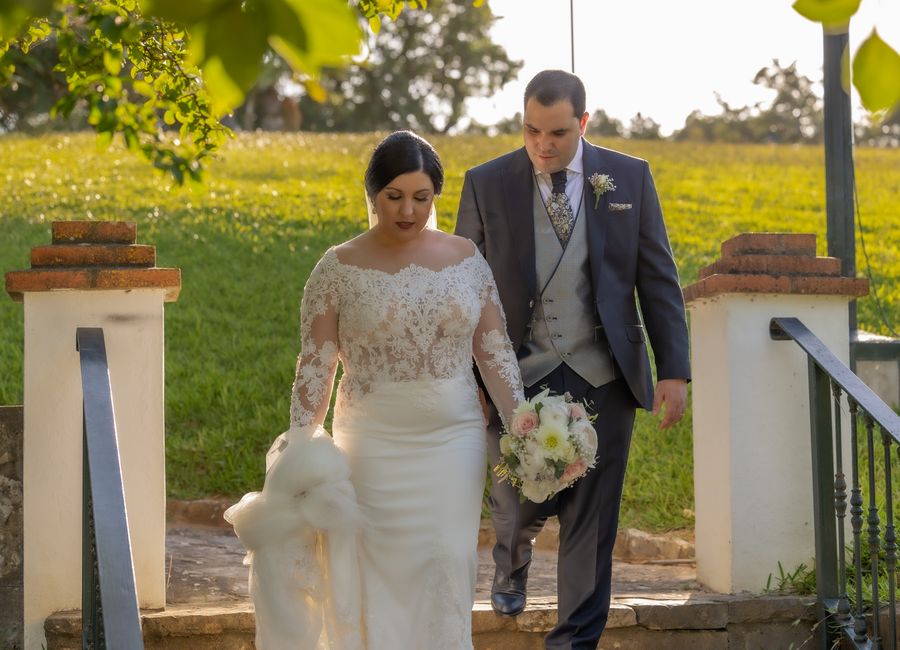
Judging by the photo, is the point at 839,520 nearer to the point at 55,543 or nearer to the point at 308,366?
the point at 308,366

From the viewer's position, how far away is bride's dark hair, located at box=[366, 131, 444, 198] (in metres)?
4.09

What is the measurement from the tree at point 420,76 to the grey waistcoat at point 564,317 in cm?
3538

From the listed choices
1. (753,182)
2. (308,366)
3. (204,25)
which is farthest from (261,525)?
(753,182)

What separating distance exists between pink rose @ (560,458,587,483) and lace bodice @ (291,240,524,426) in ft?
1.51

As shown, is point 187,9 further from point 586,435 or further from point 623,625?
point 623,625

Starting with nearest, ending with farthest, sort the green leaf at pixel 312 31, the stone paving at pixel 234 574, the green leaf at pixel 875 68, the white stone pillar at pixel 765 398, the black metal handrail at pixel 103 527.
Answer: the green leaf at pixel 312 31
the green leaf at pixel 875 68
the black metal handrail at pixel 103 527
the white stone pillar at pixel 765 398
the stone paving at pixel 234 574

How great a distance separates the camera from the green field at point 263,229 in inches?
324

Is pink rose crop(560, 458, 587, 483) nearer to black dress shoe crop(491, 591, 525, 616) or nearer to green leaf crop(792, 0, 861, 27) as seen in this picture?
black dress shoe crop(491, 591, 525, 616)

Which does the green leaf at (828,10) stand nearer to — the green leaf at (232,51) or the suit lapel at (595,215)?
the green leaf at (232,51)

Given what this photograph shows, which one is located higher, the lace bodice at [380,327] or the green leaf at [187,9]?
the green leaf at [187,9]

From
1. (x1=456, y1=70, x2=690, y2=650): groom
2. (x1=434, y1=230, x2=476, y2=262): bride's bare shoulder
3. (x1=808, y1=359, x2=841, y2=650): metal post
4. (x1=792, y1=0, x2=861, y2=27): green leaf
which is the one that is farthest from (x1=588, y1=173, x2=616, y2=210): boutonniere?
(x1=792, y1=0, x2=861, y2=27): green leaf

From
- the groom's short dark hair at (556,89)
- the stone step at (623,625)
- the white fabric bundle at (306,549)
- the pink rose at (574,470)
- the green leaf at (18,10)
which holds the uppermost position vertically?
the groom's short dark hair at (556,89)

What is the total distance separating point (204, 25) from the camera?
131 cm

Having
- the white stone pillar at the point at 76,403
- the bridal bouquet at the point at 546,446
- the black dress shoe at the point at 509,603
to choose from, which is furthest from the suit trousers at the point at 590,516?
the white stone pillar at the point at 76,403
